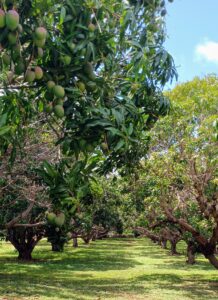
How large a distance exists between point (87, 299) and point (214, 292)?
181 inches

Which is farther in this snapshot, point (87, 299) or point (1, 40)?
point (87, 299)

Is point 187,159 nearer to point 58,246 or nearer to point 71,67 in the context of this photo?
point 71,67

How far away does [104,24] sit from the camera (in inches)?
139

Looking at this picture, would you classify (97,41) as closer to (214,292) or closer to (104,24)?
(104,24)

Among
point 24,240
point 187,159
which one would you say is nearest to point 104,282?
point 187,159

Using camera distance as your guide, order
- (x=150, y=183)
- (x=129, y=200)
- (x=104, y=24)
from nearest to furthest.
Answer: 1. (x=104, y=24)
2. (x=150, y=183)
3. (x=129, y=200)

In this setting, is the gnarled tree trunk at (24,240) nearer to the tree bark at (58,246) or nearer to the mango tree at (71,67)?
the tree bark at (58,246)

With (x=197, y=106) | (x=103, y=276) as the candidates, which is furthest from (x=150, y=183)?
(x=103, y=276)

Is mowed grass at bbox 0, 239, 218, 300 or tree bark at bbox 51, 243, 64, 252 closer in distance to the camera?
mowed grass at bbox 0, 239, 218, 300

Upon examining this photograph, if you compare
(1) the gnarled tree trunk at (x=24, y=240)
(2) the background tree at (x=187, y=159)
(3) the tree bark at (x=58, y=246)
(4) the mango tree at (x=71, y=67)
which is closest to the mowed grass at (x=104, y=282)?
(3) the tree bark at (x=58, y=246)

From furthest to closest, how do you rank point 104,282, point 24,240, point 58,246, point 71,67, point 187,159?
point 58,246 → point 24,240 → point 104,282 → point 187,159 → point 71,67

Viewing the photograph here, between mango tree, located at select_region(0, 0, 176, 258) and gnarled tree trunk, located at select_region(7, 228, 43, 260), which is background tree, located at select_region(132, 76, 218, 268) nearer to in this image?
mango tree, located at select_region(0, 0, 176, 258)

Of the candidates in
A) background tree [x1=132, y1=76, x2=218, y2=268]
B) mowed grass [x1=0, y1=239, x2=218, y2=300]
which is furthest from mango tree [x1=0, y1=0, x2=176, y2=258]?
mowed grass [x1=0, y1=239, x2=218, y2=300]

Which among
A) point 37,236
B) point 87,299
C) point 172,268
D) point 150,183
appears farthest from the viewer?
point 37,236
